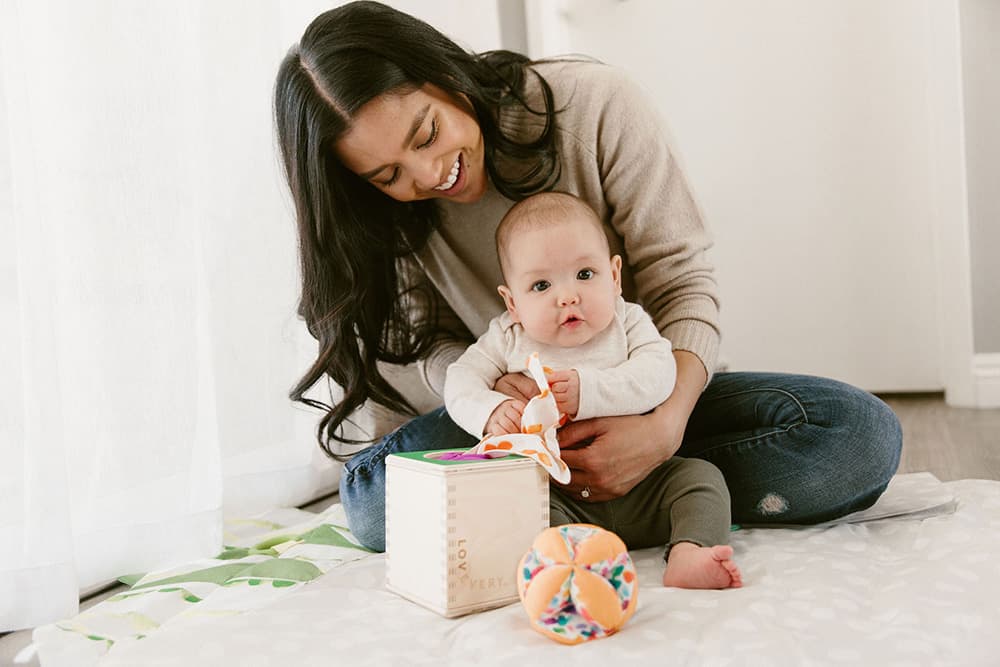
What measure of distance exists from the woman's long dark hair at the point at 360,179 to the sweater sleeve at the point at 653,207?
3.3 inches

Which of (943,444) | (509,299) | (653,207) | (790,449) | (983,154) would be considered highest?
(983,154)

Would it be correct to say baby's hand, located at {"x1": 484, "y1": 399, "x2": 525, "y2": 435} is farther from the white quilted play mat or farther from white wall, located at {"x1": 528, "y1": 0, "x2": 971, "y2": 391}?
white wall, located at {"x1": 528, "y1": 0, "x2": 971, "y2": 391}

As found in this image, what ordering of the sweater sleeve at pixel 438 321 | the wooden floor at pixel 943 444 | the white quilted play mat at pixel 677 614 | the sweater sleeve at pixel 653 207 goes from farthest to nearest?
1. the wooden floor at pixel 943 444
2. the sweater sleeve at pixel 438 321
3. the sweater sleeve at pixel 653 207
4. the white quilted play mat at pixel 677 614

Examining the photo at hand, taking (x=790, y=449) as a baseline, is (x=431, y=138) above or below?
above

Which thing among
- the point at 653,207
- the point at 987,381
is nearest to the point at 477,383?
the point at 653,207

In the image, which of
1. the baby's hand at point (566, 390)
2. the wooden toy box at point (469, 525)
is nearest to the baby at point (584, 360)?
the baby's hand at point (566, 390)

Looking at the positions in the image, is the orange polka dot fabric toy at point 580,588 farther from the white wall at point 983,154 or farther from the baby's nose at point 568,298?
the white wall at point 983,154

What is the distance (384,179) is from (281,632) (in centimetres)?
59

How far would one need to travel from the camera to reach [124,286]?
54.5 inches

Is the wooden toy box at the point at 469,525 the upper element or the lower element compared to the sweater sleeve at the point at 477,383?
lower

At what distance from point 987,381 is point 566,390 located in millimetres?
1853

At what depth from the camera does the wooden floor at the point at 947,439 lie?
5.69 ft

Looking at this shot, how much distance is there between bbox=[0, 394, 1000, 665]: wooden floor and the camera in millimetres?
1657

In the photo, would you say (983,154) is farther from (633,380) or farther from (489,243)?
(633,380)
